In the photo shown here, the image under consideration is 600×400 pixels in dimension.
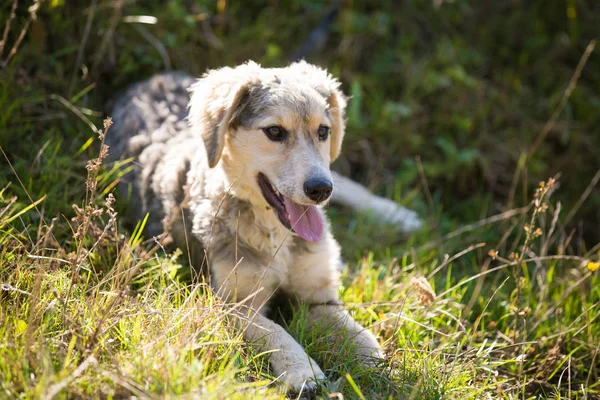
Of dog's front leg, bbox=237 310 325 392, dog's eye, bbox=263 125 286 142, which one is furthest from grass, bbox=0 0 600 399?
dog's eye, bbox=263 125 286 142

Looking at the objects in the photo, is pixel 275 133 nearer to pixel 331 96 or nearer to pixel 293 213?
pixel 293 213

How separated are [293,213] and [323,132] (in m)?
0.58

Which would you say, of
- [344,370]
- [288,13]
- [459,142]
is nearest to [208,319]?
[344,370]

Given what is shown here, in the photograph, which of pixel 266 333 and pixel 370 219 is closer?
pixel 266 333

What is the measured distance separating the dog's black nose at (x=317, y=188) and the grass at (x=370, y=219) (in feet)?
2.46

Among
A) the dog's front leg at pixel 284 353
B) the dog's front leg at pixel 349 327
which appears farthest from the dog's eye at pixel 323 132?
the dog's front leg at pixel 284 353

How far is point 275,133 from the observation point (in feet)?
12.3

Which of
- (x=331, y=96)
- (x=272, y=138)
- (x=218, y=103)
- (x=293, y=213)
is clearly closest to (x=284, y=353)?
(x=293, y=213)

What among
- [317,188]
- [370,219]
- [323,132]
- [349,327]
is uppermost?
[323,132]

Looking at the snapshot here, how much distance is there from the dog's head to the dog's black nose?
0.04 ft

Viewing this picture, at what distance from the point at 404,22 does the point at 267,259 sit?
4.50 metres

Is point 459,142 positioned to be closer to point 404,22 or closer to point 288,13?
point 404,22

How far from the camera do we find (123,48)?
574cm

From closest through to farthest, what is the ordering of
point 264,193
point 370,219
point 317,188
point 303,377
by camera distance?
1. point 303,377
2. point 317,188
3. point 264,193
4. point 370,219
